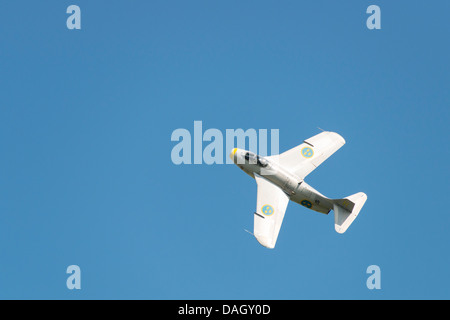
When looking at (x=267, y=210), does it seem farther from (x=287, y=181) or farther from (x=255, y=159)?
(x=255, y=159)

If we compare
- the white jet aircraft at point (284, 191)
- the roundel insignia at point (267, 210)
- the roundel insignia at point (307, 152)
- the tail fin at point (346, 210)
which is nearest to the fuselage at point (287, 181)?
the white jet aircraft at point (284, 191)

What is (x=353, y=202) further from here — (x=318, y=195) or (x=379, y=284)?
(x=379, y=284)

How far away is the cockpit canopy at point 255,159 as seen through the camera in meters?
49.2

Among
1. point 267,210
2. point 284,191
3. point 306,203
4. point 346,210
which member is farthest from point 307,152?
point 267,210

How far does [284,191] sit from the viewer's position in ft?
160

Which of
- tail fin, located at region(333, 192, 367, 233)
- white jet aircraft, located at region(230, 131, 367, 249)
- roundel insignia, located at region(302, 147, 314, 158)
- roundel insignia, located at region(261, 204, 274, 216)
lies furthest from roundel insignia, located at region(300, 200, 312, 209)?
roundel insignia, located at region(302, 147, 314, 158)

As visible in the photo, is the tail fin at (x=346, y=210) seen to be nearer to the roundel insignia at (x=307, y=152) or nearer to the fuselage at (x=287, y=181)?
the fuselage at (x=287, y=181)

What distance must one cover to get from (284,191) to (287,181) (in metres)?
0.99

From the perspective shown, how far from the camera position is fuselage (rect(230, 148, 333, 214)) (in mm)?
48250

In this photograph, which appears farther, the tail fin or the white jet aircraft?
the tail fin

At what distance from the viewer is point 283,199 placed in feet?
158

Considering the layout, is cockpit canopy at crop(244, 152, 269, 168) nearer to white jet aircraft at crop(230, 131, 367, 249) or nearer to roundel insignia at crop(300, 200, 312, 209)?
white jet aircraft at crop(230, 131, 367, 249)
